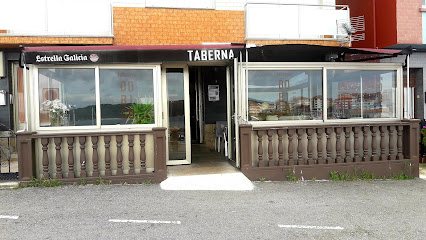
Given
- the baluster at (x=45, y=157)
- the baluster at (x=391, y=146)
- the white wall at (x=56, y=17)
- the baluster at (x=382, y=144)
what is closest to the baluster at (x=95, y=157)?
the baluster at (x=45, y=157)

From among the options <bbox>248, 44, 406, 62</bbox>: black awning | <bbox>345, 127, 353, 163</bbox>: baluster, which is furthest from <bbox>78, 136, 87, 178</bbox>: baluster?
<bbox>345, 127, 353, 163</bbox>: baluster

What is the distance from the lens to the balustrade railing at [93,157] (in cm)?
625

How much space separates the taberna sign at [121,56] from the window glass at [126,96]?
0.47 m

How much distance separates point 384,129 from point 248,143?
10.2 feet

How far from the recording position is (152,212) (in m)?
4.86

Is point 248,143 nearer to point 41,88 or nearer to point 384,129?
point 384,129

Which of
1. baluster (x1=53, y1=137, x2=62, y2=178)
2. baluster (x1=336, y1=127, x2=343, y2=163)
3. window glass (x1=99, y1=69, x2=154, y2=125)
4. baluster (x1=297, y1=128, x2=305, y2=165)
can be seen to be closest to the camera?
baluster (x1=53, y1=137, x2=62, y2=178)

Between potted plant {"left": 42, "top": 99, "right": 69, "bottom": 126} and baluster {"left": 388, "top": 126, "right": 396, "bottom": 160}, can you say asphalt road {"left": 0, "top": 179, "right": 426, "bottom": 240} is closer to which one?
baluster {"left": 388, "top": 126, "right": 396, "bottom": 160}

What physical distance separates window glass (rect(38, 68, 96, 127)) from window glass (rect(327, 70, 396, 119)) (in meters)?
5.08

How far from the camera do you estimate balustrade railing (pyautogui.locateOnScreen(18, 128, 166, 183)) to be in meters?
6.25

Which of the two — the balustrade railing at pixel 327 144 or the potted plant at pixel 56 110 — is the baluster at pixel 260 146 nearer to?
the balustrade railing at pixel 327 144

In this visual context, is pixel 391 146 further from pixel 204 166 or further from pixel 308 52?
pixel 204 166

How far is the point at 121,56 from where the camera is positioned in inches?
249

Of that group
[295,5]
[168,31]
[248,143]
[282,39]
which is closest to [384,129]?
[248,143]
